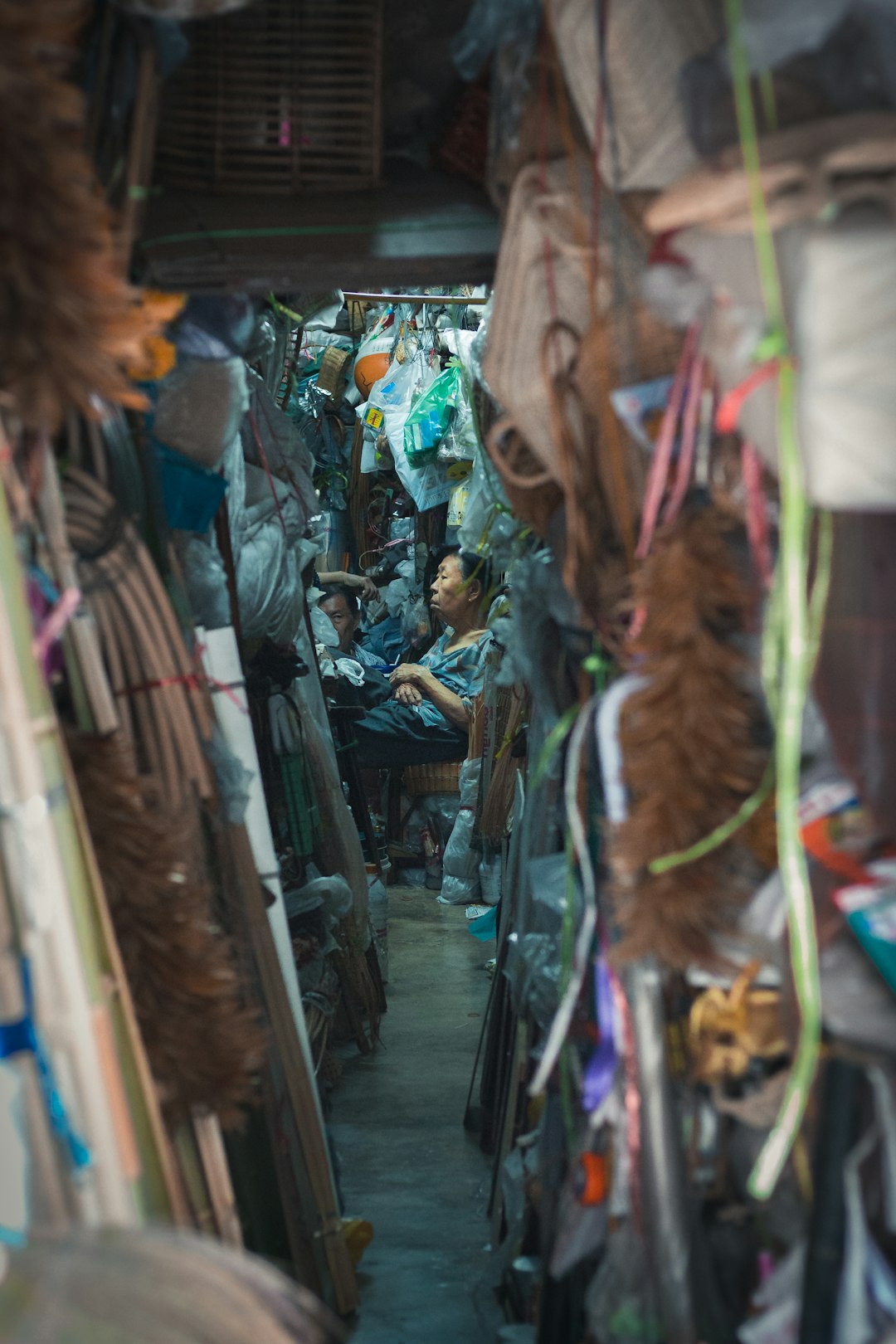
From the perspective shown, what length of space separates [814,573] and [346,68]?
1529 mm

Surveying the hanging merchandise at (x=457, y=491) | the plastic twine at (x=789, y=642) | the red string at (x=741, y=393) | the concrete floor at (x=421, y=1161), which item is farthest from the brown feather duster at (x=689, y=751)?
the hanging merchandise at (x=457, y=491)

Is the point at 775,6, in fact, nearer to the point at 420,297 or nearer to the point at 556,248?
the point at 556,248

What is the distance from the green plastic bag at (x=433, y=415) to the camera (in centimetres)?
637

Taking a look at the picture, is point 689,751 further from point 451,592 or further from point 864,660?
point 451,592

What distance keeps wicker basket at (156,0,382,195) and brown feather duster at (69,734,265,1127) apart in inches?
48.7

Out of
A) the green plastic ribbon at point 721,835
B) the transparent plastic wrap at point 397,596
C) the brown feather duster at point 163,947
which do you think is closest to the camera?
the green plastic ribbon at point 721,835

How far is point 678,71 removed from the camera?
1.72 metres

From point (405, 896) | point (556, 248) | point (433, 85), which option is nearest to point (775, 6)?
point (556, 248)

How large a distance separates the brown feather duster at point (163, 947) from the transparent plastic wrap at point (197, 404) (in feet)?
2.91

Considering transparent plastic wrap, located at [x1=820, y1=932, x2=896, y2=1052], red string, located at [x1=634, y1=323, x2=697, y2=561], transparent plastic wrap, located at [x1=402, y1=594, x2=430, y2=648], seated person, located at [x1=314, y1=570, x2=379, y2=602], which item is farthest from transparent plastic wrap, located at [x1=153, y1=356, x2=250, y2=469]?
transparent plastic wrap, located at [x1=402, y1=594, x2=430, y2=648]

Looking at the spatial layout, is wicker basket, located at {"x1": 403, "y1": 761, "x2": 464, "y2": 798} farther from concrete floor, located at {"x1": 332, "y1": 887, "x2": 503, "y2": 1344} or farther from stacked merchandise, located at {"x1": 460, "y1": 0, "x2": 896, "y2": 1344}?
stacked merchandise, located at {"x1": 460, "y1": 0, "x2": 896, "y2": 1344}

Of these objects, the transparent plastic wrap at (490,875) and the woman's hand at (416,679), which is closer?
the transparent plastic wrap at (490,875)

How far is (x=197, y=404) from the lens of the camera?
263 centimetres

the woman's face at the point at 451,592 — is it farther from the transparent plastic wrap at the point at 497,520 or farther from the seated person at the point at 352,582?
the transparent plastic wrap at the point at 497,520
